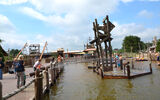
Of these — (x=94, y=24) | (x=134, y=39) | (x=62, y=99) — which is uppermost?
(x=134, y=39)

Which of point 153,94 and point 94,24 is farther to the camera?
point 94,24

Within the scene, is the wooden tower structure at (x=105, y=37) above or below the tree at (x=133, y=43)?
below

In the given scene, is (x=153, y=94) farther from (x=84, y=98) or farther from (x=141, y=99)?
(x=84, y=98)

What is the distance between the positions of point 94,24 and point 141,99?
1045cm

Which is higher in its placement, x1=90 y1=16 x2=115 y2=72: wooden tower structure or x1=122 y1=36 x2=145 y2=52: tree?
x1=122 y1=36 x2=145 y2=52: tree

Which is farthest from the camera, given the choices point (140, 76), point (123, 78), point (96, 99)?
point (140, 76)

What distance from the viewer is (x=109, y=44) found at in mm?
15258

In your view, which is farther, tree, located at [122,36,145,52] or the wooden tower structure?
tree, located at [122,36,145,52]

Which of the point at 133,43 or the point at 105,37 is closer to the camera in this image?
the point at 105,37

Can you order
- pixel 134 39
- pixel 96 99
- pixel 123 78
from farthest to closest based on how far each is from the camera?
pixel 134 39 → pixel 123 78 → pixel 96 99

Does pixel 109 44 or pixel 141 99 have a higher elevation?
pixel 109 44

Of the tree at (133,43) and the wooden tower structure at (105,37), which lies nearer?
the wooden tower structure at (105,37)

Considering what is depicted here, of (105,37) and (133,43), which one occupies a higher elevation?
(133,43)

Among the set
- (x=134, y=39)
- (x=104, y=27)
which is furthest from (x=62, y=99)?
(x=134, y=39)
